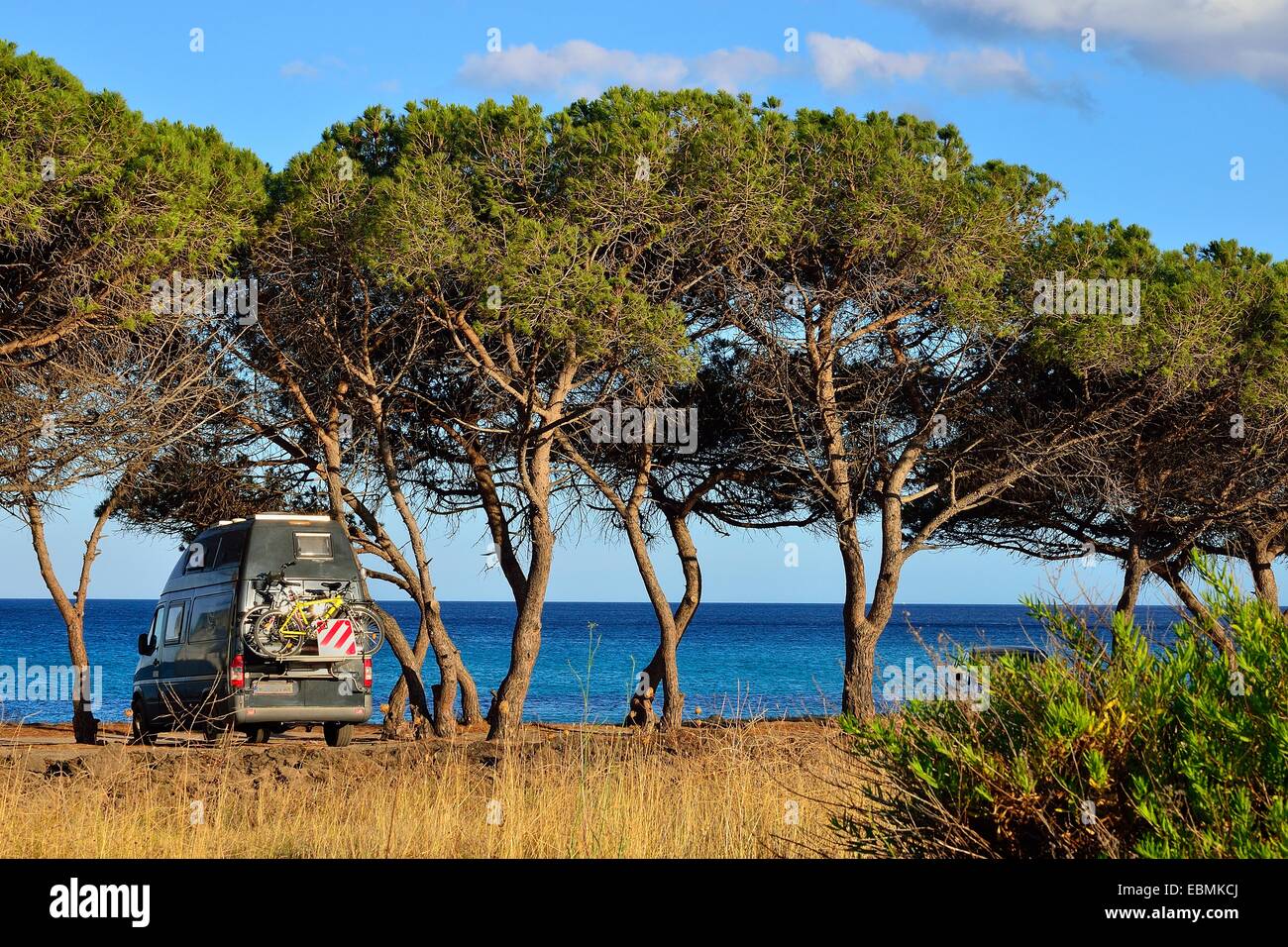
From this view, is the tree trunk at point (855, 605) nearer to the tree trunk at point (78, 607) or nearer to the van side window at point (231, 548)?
the van side window at point (231, 548)

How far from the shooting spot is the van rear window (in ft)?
55.8

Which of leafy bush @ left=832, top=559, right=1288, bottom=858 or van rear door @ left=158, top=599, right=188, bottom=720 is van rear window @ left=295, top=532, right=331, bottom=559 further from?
leafy bush @ left=832, top=559, right=1288, bottom=858

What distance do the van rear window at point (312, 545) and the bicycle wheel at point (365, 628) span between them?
0.83 metres

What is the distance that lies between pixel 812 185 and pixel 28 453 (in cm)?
1092

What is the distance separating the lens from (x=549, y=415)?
58.7 feet

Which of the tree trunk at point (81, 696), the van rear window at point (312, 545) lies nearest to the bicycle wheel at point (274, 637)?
the van rear window at point (312, 545)

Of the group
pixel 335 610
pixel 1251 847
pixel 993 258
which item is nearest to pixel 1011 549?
pixel 993 258

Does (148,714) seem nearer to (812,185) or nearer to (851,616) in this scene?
(851,616)

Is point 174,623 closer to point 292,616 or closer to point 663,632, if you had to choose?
point 292,616

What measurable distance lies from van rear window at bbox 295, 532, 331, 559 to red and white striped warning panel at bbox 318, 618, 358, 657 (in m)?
0.91

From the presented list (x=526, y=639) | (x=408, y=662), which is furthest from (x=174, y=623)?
(x=526, y=639)

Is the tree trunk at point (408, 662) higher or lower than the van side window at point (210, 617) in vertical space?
lower

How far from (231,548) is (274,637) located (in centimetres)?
146

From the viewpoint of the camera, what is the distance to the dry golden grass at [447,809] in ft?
23.0
